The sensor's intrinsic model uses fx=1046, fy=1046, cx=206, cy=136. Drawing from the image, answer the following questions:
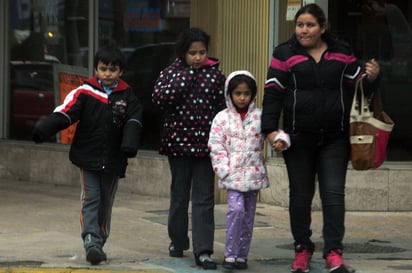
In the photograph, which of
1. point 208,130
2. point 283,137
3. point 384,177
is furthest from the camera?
point 384,177

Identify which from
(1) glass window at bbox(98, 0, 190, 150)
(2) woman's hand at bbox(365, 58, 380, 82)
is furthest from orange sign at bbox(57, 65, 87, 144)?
(2) woman's hand at bbox(365, 58, 380, 82)

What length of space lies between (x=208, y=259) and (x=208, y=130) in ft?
3.15

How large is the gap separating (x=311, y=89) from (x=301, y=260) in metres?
1.23

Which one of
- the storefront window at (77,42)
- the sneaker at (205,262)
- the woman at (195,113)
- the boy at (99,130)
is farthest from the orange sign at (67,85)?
the sneaker at (205,262)

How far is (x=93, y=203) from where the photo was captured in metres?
7.86

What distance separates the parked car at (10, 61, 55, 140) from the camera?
13555mm

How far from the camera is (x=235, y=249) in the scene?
7621mm

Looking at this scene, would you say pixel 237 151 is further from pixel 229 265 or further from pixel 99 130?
pixel 99 130

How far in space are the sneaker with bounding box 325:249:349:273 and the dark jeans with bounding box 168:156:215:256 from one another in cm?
91

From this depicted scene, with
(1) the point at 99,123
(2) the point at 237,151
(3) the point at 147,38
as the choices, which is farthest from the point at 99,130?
(3) the point at 147,38

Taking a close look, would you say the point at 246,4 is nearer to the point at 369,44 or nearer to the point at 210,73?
the point at 369,44

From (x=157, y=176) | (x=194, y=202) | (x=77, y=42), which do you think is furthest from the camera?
(x=77, y=42)

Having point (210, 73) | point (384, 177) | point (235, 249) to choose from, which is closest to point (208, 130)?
point (210, 73)

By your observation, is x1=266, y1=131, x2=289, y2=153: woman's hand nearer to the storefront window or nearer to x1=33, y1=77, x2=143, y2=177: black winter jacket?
x1=33, y1=77, x2=143, y2=177: black winter jacket
